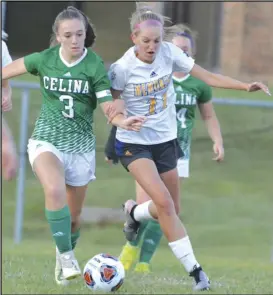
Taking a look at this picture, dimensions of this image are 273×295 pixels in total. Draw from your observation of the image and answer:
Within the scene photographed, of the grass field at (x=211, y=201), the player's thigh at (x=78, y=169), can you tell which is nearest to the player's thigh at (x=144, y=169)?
the player's thigh at (x=78, y=169)

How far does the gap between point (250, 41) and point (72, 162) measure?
11.1 metres

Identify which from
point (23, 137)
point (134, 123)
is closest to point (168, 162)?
point (134, 123)

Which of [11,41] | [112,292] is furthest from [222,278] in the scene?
[11,41]

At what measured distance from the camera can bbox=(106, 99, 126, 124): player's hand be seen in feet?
22.1

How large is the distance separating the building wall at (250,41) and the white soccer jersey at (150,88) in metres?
10.4

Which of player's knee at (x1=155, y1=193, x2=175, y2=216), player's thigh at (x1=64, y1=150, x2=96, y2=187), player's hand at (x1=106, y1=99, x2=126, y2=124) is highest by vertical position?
player's hand at (x1=106, y1=99, x2=126, y2=124)

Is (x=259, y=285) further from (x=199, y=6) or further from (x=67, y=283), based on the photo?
(x=199, y=6)

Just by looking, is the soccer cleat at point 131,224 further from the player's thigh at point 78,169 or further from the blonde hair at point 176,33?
the blonde hair at point 176,33

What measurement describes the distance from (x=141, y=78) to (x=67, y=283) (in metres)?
1.57

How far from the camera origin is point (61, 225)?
6.78m

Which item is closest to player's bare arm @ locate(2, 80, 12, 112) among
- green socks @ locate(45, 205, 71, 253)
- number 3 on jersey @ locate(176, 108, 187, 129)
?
green socks @ locate(45, 205, 71, 253)

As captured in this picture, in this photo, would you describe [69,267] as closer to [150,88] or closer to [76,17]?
[150,88]

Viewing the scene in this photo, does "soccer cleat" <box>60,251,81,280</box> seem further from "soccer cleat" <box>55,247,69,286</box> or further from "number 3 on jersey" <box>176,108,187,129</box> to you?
"number 3 on jersey" <box>176,108,187,129</box>

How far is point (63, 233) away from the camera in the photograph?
679cm
